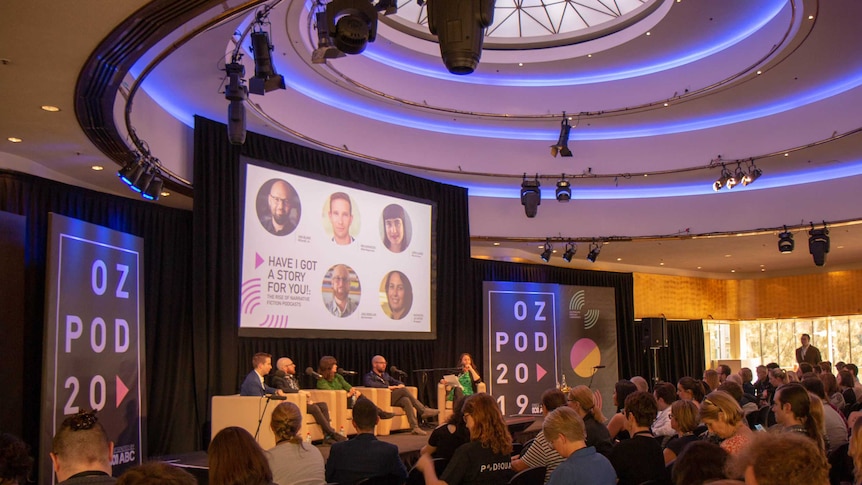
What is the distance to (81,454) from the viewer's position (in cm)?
285

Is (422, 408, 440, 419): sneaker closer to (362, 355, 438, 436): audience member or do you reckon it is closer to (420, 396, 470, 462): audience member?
(362, 355, 438, 436): audience member

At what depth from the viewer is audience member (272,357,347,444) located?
8.80 meters

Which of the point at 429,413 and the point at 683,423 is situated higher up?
the point at 683,423

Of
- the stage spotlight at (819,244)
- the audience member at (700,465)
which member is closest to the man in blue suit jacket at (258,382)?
the audience member at (700,465)

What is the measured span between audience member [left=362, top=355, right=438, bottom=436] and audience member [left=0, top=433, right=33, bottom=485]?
702 cm

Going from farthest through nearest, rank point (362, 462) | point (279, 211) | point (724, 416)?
point (279, 211), point (362, 462), point (724, 416)

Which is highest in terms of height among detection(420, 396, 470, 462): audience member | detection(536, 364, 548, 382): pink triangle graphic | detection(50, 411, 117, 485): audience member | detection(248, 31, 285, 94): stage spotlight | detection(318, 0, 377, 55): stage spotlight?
detection(248, 31, 285, 94): stage spotlight

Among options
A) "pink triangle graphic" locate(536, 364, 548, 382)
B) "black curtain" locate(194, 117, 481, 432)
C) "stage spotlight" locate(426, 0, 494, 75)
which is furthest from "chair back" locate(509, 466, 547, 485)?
"pink triangle graphic" locate(536, 364, 548, 382)

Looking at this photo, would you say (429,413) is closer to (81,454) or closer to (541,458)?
(541,458)

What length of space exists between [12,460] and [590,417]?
3.74 metres

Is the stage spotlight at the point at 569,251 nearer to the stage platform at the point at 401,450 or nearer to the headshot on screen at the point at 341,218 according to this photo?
the stage platform at the point at 401,450

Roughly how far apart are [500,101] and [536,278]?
5.14 metres

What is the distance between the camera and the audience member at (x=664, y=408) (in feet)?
20.1

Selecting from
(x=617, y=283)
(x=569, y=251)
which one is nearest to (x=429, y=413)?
(x=569, y=251)
